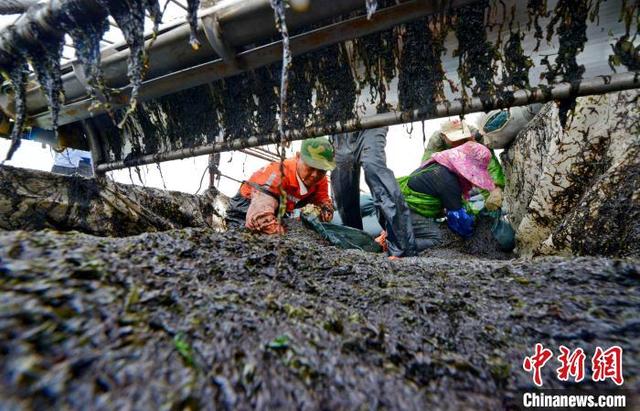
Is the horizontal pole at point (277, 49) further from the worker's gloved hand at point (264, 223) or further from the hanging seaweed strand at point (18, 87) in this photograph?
the worker's gloved hand at point (264, 223)

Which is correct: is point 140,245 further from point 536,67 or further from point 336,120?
point 536,67

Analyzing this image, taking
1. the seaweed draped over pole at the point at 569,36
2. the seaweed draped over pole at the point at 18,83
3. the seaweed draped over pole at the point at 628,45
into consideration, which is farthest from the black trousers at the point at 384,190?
the seaweed draped over pole at the point at 18,83

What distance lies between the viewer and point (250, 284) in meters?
0.95

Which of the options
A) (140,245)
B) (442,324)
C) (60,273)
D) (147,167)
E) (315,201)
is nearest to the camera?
(60,273)

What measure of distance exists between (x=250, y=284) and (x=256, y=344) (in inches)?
12.8

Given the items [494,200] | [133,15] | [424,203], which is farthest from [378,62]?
[494,200]

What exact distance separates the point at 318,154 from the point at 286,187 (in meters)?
0.61

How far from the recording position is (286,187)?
3.95 m

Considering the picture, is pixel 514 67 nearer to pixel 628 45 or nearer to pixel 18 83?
pixel 628 45

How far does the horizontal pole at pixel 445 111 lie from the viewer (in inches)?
52.0

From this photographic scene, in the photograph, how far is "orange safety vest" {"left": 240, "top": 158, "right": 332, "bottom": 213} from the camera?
12.6 feet

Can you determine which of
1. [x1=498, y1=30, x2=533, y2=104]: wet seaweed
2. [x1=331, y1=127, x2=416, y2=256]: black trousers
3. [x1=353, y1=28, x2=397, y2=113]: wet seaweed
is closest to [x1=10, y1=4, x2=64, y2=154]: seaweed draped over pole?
[x1=353, y1=28, x2=397, y2=113]: wet seaweed

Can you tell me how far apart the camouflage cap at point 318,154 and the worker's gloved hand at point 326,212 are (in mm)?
787

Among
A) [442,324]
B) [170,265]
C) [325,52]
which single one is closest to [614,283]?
[442,324]
